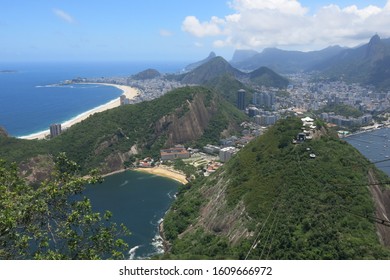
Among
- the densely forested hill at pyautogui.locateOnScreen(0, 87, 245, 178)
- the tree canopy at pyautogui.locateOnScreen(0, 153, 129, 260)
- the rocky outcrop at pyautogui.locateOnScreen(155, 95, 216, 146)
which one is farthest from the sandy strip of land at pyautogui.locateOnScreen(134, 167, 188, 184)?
the tree canopy at pyautogui.locateOnScreen(0, 153, 129, 260)

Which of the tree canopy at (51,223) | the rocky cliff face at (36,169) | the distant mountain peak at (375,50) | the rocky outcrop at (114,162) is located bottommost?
the rocky outcrop at (114,162)

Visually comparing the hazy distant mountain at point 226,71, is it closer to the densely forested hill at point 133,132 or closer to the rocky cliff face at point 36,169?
the densely forested hill at point 133,132

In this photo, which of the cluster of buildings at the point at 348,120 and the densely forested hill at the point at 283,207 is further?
the cluster of buildings at the point at 348,120

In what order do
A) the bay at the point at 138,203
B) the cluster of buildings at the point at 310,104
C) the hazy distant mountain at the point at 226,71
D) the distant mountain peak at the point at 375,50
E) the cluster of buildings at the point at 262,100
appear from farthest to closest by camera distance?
the distant mountain peak at the point at 375,50, the hazy distant mountain at the point at 226,71, the cluster of buildings at the point at 262,100, the cluster of buildings at the point at 310,104, the bay at the point at 138,203

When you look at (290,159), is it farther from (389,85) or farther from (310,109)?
(389,85)

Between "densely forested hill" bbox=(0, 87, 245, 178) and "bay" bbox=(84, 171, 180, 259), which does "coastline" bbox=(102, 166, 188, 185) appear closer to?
"bay" bbox=(84, 171, 180, 259)

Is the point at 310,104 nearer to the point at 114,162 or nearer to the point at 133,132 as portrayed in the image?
the point at 133,132

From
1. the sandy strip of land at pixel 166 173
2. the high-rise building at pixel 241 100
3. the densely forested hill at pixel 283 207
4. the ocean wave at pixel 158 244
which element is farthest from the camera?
the high-rise building at pixel 241 100

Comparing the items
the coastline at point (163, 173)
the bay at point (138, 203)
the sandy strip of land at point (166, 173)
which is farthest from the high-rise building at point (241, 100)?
the bay at point (138, 203)

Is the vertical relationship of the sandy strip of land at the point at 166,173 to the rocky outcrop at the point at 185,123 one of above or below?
below
